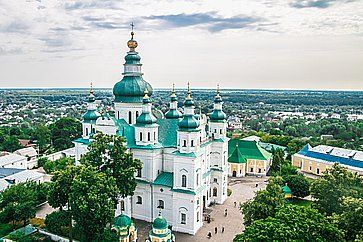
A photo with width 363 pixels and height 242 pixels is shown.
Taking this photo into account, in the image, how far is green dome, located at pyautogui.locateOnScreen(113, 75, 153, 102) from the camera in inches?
1161

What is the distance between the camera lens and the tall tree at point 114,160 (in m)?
22.7

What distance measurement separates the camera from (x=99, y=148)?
892 inches

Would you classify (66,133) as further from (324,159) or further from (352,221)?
(352,221)

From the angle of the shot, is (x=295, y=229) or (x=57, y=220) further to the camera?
(x=57, y=220)

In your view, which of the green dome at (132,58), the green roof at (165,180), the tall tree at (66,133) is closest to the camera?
the green roof at (165,180)

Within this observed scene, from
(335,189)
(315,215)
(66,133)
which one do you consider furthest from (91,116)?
(66,133)

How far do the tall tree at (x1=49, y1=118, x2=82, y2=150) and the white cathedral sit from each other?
25.1 m

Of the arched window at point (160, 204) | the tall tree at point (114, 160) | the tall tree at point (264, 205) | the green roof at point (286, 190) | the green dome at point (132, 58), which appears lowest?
the green roof at point (286, 190)

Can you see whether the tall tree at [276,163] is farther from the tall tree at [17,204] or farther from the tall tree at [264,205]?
the tall tree at [17,204]

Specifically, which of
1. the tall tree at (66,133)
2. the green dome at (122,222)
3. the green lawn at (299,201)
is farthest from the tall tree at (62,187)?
the tall tree at (66,133)

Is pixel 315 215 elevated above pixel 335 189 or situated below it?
above

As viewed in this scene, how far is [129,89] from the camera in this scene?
29469 millimetres

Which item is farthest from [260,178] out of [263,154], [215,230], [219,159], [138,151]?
[138,151]

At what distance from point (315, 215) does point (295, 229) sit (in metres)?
2.03
